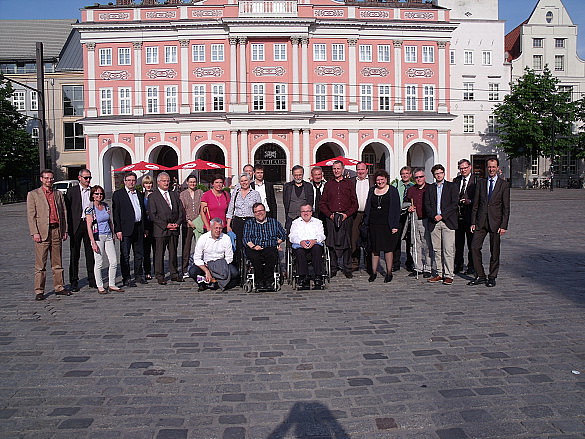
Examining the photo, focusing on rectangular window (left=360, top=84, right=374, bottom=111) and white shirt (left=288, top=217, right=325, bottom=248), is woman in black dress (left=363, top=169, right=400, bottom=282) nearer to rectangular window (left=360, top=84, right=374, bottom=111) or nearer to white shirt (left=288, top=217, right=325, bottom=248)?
white shirt (left=288, top=217, right=325, bottom=248)

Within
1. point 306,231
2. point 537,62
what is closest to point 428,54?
point 537,62

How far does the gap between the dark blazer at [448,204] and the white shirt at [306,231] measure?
1.98m

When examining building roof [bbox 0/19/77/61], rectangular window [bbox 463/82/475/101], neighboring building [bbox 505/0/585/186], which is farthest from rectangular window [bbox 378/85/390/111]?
building roof [bbox 0/19/77/61]

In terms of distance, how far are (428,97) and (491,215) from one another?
3515 cm

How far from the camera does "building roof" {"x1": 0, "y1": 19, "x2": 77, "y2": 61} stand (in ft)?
175

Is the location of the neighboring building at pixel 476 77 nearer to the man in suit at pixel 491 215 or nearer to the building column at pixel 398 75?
the building column at pixel 398 75

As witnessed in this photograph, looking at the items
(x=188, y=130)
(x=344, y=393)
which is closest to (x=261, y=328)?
(x=344, y=393)

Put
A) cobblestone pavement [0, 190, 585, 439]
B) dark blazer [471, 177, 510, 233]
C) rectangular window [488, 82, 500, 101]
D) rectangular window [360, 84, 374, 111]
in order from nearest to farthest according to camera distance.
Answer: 1. cobblestone pavement [0, 190, 585, 439]
2. dark blazer [471, 177, 510, 233]
3. rectangular window [360, 84, 374, 111]
4. rectangular window [488, 82, 500, 101]

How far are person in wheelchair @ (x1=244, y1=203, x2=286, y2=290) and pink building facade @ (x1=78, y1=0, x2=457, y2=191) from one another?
100 ft

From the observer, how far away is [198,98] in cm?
4034

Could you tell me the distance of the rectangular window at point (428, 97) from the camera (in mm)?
41875

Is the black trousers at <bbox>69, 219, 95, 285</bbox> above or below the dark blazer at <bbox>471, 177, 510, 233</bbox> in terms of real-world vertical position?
below

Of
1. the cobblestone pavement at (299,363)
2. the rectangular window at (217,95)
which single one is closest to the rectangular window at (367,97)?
the rectangular window at (217,95)

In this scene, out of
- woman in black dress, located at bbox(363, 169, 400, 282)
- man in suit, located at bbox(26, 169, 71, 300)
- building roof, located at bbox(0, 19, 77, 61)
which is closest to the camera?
man in suit, located at bbox(26, 169, 71, 300)
